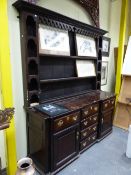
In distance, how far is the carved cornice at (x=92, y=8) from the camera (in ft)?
8.11

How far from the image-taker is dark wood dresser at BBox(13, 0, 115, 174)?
173 cm

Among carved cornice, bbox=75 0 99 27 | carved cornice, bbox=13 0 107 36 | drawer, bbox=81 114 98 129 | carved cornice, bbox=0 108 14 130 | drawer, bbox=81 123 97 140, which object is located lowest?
drawer, bbox=81 123 97 140

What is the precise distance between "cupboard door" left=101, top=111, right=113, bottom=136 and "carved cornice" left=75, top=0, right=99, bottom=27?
1667 millimetres

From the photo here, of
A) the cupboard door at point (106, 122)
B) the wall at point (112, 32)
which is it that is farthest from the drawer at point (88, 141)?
the wall at point (112, 32)

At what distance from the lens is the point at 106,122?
2.70 m

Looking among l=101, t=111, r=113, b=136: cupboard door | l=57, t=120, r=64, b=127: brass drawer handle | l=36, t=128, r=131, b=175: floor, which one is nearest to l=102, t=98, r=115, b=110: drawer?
l=101, t=111, r=113, b=136: cupboard door

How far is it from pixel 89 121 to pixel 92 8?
1965 mm

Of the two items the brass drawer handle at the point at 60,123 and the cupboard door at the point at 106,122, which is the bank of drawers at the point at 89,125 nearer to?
the cupboard door at the point at 106,122

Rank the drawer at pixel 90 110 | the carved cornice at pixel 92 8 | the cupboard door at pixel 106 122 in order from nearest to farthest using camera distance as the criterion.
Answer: the drawer at pixel 90 110 → the carved cornice at pixel 92 8 → the cupboard door at pixel 106 122

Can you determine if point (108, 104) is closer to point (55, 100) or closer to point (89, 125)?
point (89, 125)

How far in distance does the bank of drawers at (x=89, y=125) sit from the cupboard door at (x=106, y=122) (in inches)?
7.3

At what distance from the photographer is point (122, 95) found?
332 centimetres

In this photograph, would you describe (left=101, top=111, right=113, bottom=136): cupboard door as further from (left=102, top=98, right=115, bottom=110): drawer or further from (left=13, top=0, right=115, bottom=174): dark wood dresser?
(left=102, top=98, right=115, bottom=110): drawer

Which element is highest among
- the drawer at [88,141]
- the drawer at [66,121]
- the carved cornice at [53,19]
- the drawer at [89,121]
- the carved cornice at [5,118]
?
the carved cornice at [53,19]
